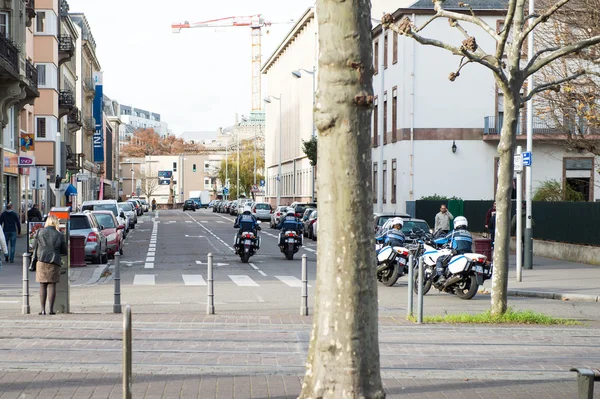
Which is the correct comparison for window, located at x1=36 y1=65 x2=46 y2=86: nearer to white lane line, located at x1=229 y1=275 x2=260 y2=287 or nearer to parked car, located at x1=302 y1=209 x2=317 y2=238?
parked car, located at x1=302 y1=209 x2=317 y2=238

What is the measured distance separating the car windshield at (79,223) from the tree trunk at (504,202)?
1693 cm

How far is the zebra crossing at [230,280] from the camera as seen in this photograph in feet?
71.3

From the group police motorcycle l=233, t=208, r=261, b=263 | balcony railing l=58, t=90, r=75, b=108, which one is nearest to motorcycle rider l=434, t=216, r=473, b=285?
police motorcycle l=233, t=208, r=261, b=263

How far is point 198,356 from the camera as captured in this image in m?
10.8

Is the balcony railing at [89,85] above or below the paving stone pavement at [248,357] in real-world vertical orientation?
above

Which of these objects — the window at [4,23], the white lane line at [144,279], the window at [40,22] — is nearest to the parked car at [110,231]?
the white lane line at [144,279]

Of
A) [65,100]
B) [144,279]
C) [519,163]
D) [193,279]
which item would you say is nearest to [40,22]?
[65,100]

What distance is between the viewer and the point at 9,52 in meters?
34.7

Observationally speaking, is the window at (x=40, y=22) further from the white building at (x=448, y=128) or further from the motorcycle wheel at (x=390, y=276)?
the motorcycle wheel at (x=390, y=276)

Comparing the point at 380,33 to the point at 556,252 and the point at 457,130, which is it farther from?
the point at 556,252

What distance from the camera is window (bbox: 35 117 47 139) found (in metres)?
56.9

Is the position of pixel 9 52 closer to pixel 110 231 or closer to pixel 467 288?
pixel 110 231

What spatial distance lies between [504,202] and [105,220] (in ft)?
67.1

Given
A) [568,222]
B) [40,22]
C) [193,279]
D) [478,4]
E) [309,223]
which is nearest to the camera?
[193,279]
